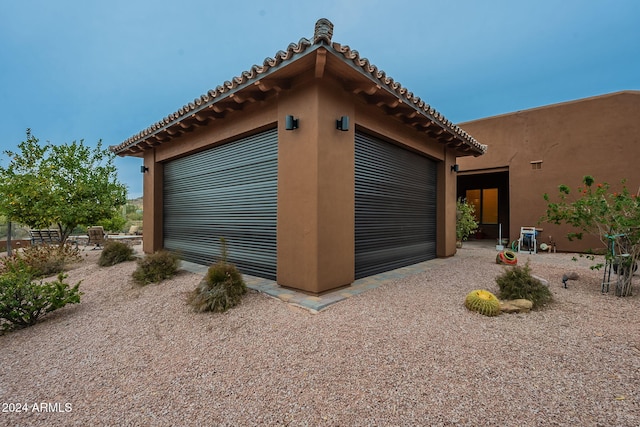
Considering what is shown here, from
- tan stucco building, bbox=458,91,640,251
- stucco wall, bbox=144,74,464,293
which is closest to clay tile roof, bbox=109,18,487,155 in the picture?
stucco wall, bbox=144,74,464,293

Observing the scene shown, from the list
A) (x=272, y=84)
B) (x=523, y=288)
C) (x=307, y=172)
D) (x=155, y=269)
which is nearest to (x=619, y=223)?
(x=523, y=288)

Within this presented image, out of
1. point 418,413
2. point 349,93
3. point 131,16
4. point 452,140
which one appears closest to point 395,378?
point 418,413

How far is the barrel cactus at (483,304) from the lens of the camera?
3.47 m

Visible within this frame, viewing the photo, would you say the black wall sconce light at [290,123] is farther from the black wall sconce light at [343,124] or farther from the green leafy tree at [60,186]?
the green leafy tree at [60,186]

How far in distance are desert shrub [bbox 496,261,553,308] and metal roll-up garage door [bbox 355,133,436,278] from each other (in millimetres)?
2296

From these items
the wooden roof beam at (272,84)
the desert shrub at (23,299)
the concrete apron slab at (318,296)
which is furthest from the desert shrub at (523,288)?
the desert shrub at (23,299)

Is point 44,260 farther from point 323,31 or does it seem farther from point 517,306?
point 517,306

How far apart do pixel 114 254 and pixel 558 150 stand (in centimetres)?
1485

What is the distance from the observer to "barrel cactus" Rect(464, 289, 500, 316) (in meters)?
3.47

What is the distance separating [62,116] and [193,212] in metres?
45.0

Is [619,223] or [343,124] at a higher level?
[343,124]

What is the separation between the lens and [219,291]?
3840 millimetres

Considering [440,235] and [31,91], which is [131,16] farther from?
[31,91]

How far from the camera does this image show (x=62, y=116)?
36.2m
